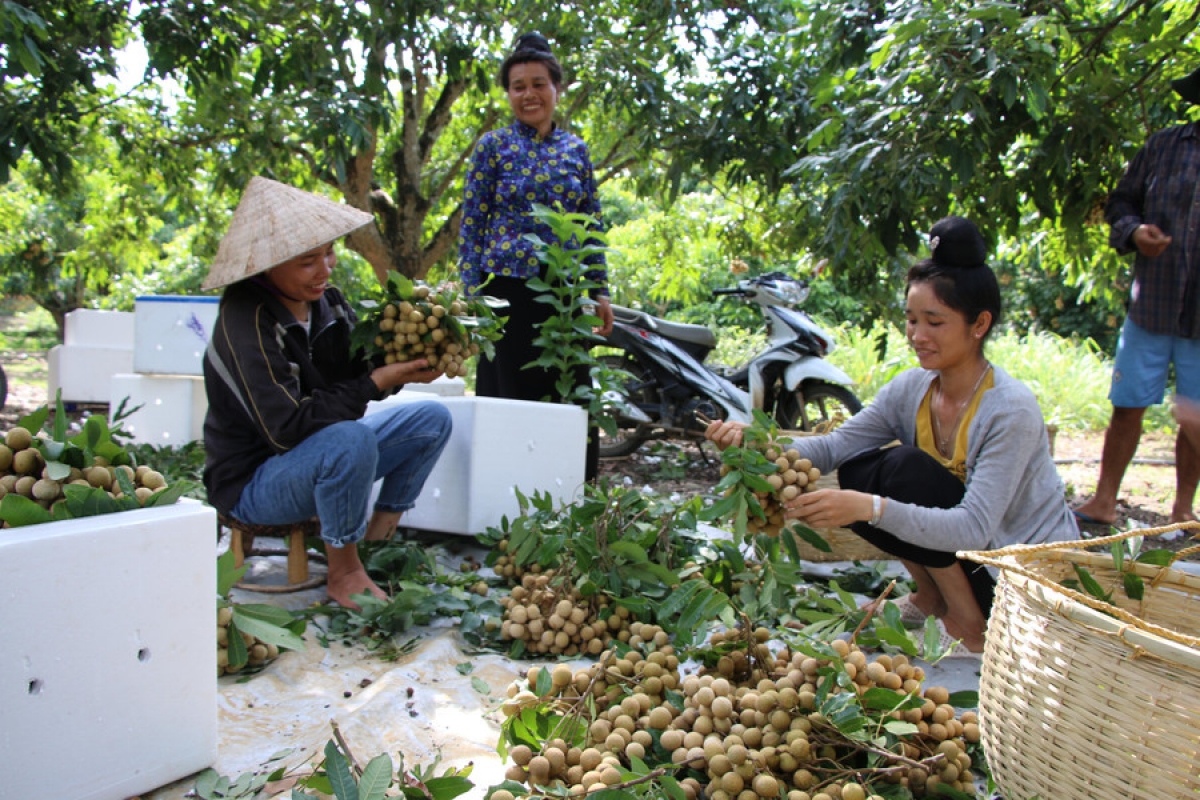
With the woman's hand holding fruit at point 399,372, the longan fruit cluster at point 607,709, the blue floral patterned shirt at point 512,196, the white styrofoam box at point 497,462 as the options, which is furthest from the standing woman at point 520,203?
the longan fruit cluster at point 607,709

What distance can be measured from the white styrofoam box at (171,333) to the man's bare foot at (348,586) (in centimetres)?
281

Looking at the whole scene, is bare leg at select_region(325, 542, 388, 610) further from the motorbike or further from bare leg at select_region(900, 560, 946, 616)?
the motorbike

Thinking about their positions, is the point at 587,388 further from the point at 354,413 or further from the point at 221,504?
the point at 221,504

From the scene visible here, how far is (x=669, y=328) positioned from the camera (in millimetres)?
5609

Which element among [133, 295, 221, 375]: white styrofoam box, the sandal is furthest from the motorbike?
the sandal

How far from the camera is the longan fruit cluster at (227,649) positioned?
1.93 m

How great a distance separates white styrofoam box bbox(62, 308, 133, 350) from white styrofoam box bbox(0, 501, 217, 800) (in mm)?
5877

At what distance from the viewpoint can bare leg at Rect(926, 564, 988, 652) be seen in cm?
223

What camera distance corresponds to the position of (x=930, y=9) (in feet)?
9.48

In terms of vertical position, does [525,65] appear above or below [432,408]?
above

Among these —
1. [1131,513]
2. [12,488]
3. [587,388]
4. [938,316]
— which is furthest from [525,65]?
[1131,513]

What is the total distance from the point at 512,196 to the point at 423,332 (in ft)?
3.77

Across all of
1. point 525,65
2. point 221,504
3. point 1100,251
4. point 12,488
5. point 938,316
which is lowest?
point 221,504

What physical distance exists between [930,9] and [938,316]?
137 centimetres
